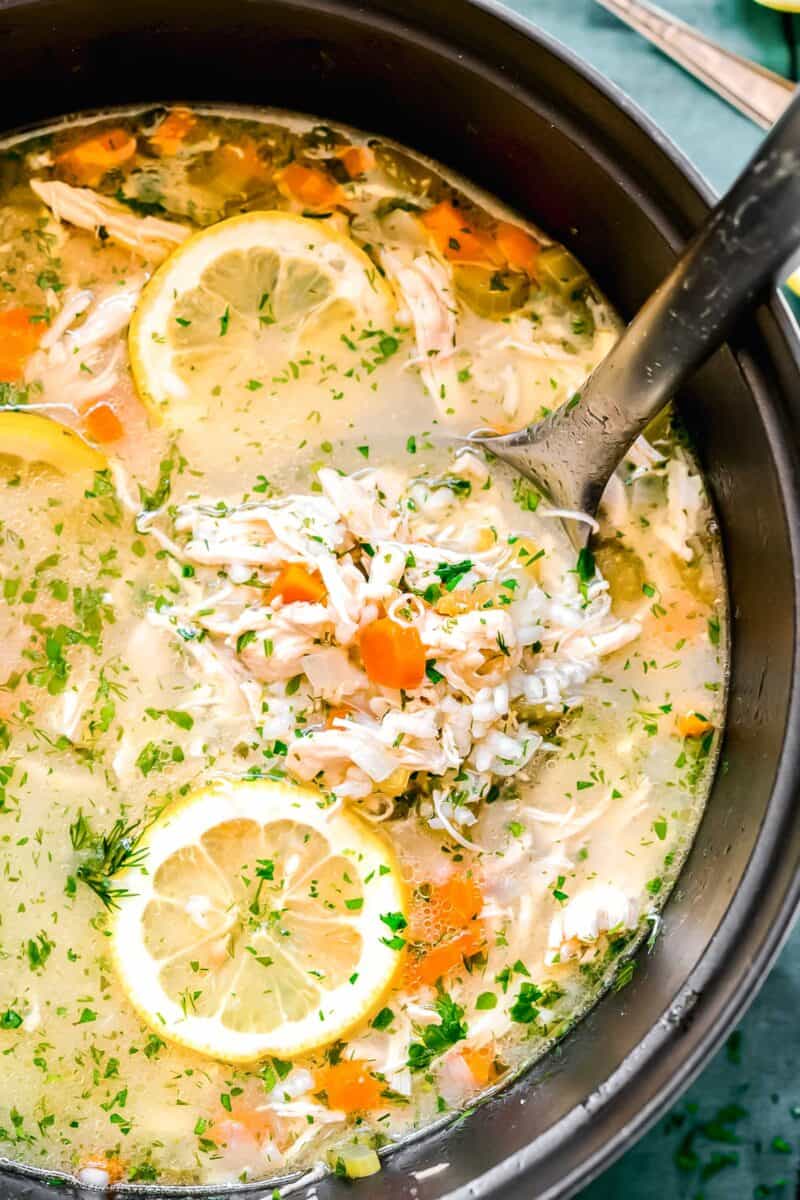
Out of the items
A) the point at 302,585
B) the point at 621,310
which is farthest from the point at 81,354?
the point at 621,310

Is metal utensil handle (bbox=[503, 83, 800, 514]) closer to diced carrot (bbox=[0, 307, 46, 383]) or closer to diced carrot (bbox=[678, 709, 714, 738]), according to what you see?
diced carrot (bbox=[678, 709, 714, 738])

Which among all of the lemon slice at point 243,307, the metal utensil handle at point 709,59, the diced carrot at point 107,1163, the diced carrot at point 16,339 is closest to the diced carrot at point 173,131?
the lemon slice at point 243,307

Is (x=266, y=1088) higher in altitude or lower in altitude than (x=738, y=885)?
lower

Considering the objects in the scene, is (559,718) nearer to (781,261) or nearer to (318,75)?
(781,261)

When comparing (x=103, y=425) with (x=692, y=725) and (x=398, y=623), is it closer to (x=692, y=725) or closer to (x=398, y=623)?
(x=398, y=623)

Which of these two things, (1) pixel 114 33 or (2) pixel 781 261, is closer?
(2) pixel 781 261

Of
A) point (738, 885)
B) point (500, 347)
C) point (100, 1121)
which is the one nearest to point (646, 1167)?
point (738, 885)

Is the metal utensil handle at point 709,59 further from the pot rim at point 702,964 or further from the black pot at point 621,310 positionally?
the pot rim at point 702,964
